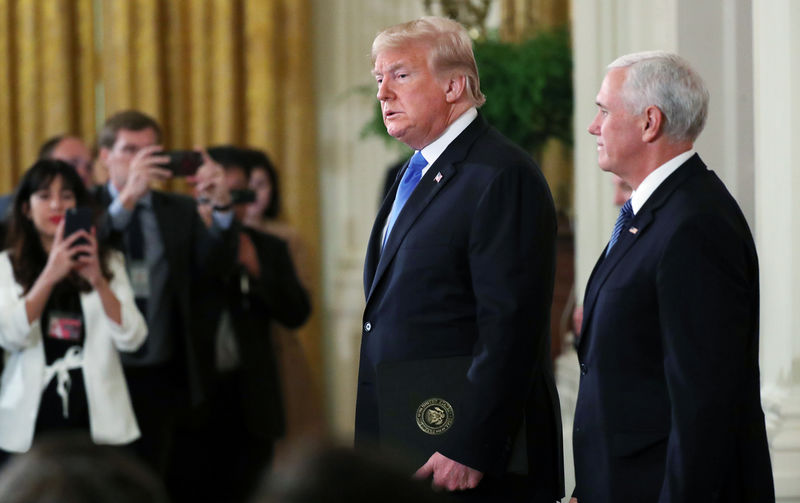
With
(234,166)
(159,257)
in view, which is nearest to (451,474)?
(159,257)

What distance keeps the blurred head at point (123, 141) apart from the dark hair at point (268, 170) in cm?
58

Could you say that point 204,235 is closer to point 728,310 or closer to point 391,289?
point 391,289

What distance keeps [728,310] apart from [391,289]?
77cm

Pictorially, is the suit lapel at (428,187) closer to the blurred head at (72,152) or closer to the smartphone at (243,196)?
the smartphone at (243,196)

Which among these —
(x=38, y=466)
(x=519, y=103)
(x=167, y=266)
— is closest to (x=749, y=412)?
(x=38, y=466)

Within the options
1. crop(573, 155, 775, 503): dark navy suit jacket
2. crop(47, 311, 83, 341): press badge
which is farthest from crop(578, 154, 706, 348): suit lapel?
crop(47, 311, 83, 341): press badge

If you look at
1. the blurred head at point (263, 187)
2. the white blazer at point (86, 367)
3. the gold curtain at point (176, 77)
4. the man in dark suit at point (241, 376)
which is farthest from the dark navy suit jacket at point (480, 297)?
the gold curtain at point (176, 77)

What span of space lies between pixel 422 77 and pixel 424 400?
0.72 m

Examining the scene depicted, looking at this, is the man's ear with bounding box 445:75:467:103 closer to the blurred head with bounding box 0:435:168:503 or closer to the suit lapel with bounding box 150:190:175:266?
the blurred head with bounding box 0:435:168:503

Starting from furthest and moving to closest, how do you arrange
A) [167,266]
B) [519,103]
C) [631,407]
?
[519,103] < [167,266] < [631,407]

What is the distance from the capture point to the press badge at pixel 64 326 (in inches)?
157

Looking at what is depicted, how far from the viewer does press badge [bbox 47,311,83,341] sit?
399 cm

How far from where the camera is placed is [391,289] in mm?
2639

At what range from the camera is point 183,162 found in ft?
16.0
